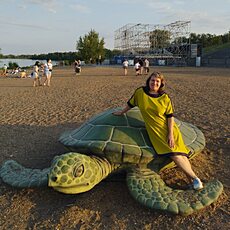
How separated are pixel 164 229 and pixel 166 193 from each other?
16.4 inches

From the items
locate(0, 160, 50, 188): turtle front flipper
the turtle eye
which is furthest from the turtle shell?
locate(0, 160, 50, 188): turtle front flipper

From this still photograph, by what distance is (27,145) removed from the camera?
17.3 ft

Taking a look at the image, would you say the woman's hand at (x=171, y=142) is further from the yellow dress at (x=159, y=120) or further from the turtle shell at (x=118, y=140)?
the turtle shell at (x=118, y=140)

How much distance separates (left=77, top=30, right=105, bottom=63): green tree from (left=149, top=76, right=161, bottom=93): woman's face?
6031 centimetres

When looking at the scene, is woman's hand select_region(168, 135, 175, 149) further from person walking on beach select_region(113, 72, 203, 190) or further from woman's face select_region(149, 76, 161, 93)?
woman's face select_region(149, 76, 161, 93)

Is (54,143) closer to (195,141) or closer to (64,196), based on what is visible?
(64,196)

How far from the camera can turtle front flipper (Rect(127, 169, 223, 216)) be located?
281 centimetres

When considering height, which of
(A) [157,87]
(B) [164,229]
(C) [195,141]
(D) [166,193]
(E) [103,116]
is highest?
(A) [157,87]

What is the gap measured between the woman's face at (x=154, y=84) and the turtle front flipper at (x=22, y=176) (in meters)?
1.77

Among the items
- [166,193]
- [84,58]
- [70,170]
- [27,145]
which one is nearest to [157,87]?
[166,193]

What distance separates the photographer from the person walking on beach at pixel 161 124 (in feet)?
10.8

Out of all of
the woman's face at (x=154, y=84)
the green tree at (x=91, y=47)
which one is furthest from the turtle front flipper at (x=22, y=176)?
the green tree at (x=91, y=47)

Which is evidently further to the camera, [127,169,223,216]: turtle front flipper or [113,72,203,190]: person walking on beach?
[113,72,203,190]: person walking on beach

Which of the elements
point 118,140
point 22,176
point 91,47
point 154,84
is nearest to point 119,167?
point 118,140
